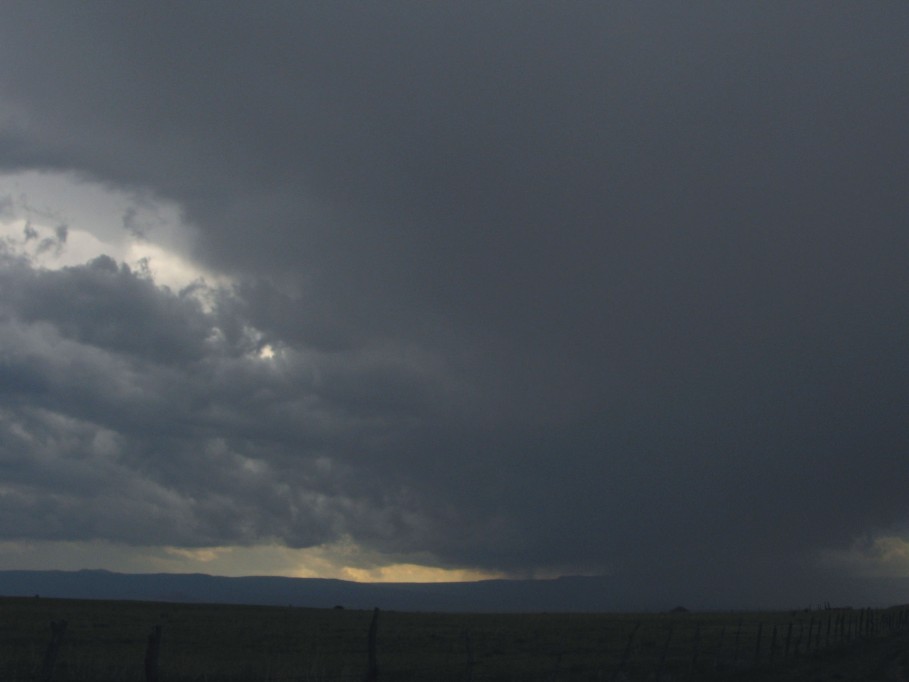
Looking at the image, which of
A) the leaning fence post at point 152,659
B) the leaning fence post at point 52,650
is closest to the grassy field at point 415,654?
the leaning fence post at point 152,659

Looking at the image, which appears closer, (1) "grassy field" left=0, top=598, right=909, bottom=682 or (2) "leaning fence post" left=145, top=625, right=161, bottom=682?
(2) "leaning fence post" left=145, top=625, right=161, bottom=682

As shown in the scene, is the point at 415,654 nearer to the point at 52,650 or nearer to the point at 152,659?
the point at 152,659

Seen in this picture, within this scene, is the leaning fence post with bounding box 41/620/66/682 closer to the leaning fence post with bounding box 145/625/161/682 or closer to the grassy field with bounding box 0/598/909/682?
the leaning fence post with bounding box 145/625/161/682

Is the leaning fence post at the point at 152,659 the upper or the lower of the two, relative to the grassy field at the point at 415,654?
upper

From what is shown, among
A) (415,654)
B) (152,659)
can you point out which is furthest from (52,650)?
(415,654)

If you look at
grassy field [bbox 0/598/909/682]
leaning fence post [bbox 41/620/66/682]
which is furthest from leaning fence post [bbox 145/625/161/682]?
grassy field [bbox 0/598/909/682]

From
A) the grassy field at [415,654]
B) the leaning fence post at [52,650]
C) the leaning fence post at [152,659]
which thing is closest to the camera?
the leaning fence post at [52,650]

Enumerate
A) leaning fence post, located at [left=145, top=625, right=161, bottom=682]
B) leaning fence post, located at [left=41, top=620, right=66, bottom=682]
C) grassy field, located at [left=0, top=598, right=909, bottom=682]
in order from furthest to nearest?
1. grassy field, located at [left=0, top=598, right=909, bottom=682]
2. leaning fence post, located at [left=145, top=625, right=161, bottom=682]
3. leaning fence post, located at [left=41, top=620, right=66, bottom=682]

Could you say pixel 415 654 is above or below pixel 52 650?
below

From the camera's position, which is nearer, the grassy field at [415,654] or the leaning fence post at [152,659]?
the leaning fence post at [152,659]

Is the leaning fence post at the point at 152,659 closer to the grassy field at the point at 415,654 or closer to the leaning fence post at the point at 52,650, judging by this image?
the leaning fence post at the point at 52,650

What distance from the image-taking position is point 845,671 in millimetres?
34781

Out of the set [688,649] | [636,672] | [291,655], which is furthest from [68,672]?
[688,649]

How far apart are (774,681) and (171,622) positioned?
179 feet
